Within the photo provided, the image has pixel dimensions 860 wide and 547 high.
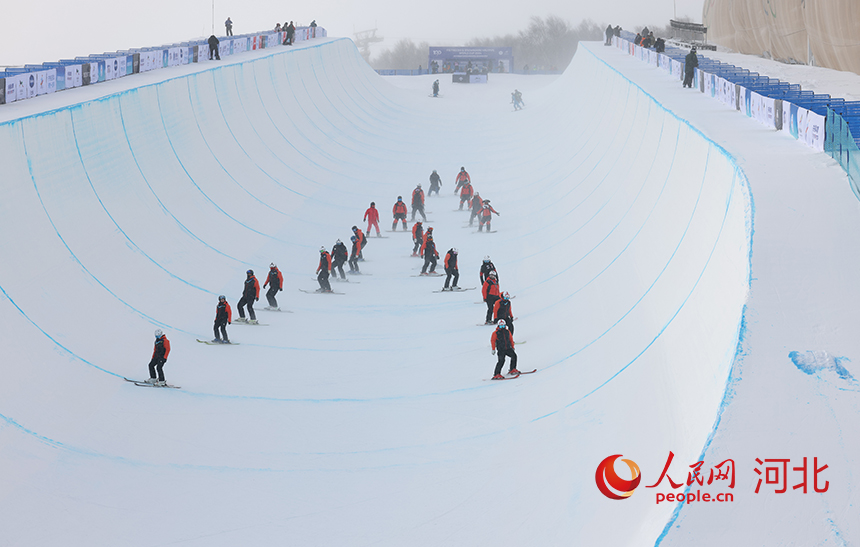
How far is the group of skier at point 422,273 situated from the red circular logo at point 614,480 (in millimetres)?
3062

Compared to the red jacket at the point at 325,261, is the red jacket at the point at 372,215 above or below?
above

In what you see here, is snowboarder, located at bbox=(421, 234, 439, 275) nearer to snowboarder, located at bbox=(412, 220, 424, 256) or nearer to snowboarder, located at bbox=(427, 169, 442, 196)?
snowboarder, located at bbox=(412, 220, 424, 256)

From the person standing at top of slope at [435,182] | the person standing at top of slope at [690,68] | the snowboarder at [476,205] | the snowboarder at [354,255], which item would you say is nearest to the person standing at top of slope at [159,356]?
the snowboarder at [354,255]

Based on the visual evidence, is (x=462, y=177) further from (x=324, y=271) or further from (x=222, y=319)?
(x=222, y=319)

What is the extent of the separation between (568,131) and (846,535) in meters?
25.5

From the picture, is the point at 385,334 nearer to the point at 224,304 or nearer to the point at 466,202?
the point at 224,304

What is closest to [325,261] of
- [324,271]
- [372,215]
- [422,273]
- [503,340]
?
[324,271]

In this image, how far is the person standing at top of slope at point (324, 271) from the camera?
51.4ft

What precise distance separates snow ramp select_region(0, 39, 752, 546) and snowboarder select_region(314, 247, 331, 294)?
38 cm

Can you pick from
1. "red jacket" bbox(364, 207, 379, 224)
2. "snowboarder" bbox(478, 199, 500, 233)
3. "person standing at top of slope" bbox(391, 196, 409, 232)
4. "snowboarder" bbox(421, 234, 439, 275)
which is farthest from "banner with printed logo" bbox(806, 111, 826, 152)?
"person standing at top of slope" bbox(391, 196, 409, 232)

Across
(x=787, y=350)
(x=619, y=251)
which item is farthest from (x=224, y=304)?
(x=787, y=350)

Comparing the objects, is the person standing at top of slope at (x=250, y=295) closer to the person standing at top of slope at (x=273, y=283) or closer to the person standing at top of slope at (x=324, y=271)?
the person standing at top of slope at (x=273, y=283)

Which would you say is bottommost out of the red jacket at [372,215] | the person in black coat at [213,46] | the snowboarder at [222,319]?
the snowboarder at [222,319]

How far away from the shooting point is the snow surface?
7117 mm
